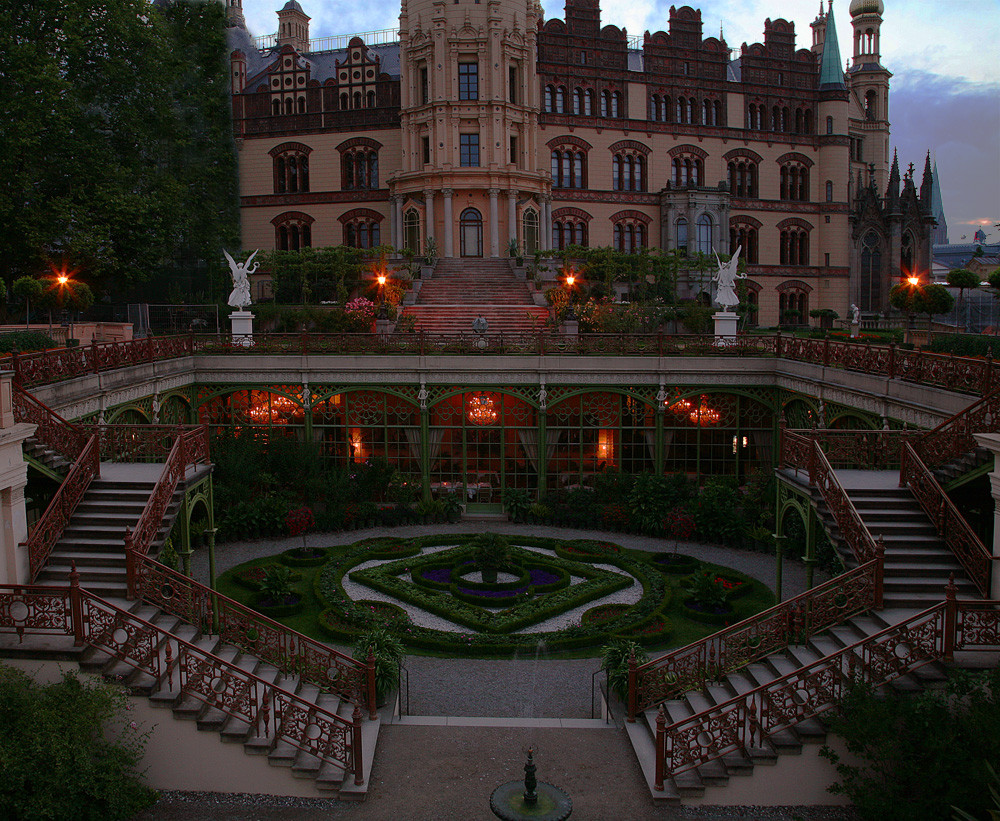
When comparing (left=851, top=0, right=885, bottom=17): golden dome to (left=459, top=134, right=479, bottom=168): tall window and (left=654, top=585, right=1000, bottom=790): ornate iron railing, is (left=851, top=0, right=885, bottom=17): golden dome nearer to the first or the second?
(left=459, top=134, right=479, bottom=168): tall window

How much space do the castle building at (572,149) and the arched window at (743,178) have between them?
0.12 metres

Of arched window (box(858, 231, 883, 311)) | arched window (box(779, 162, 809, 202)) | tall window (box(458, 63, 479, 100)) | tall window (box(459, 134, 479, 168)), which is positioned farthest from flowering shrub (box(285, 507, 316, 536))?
arched window (box(858, 231, 883, 311))

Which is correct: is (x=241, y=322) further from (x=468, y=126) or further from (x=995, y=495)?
(x=468, y=126)

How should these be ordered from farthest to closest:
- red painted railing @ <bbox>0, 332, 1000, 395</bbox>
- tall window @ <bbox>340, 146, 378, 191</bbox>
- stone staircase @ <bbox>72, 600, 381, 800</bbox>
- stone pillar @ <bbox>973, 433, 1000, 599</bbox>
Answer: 1. tall window @ <bbox>340, 146, 378, 191</bbox>
2. red painted railing @ <bbox>0, 332, 1000, 395</bbox>
3. stone pillar @ <bbox>973, 433, 1000, 599</bbox>
4. stone staircase @ <bbox>72, 600, 381, 800</bbox>

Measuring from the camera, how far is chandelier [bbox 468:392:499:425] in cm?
2558

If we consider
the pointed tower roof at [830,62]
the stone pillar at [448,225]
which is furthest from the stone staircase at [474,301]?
the pointed tower roof at [830,62]

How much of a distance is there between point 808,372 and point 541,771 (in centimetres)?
1440

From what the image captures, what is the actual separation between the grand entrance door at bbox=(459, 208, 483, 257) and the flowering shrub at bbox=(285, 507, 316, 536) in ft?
81.6

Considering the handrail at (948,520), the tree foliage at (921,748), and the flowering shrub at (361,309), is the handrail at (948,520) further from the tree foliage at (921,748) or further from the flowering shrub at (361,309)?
the flowering shrub at (361,309)

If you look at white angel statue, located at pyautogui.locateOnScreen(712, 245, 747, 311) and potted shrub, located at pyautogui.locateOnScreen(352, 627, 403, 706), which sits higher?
white angel statue, located at pyautogui.locateOnScreen(712, 245, 747, 311)

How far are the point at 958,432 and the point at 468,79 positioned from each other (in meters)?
36.5

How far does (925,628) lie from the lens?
10.6m

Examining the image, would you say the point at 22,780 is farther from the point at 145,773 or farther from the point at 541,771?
the point at 541,771

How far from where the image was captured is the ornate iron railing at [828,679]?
1048cm
